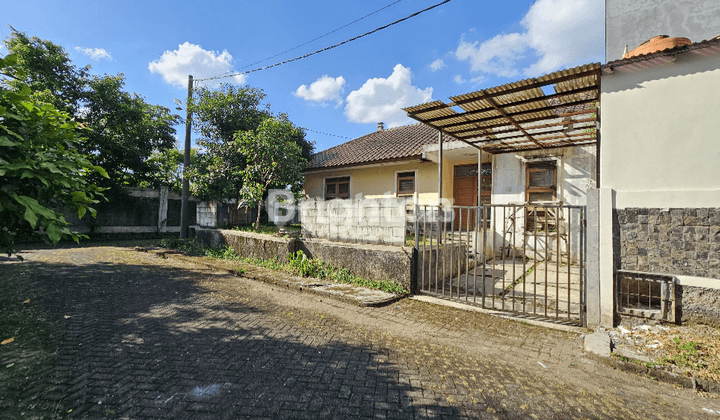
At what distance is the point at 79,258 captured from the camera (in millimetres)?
10047

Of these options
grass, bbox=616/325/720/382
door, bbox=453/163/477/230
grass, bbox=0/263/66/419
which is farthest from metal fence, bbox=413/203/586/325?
grass, bbox=0/263/66/419

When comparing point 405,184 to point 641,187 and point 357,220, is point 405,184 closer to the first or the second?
point 357,220

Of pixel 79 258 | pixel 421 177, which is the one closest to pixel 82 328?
pixel 79 258

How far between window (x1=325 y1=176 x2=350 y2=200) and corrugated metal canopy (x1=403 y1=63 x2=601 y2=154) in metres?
6.58

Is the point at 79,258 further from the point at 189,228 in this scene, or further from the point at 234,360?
the point at 234,360

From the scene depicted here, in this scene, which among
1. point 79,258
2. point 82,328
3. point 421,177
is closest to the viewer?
point 82,328

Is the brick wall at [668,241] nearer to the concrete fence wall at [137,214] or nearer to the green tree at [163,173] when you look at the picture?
the green tree at [163,173]

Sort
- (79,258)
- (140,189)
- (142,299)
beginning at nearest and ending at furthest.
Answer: (142,299) → (79,258) → (140,189)

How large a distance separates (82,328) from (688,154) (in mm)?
8813

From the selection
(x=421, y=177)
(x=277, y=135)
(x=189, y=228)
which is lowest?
(x=189, y=228)

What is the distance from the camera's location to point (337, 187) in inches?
574

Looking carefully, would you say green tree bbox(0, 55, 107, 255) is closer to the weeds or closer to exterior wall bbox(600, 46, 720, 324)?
exterior wall bbox(600, 46, 720, 324)

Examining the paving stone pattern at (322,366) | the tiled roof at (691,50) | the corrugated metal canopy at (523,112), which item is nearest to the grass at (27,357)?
the paving stone pattern at (322,366)

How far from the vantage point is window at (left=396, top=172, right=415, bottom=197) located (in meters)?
12.3
